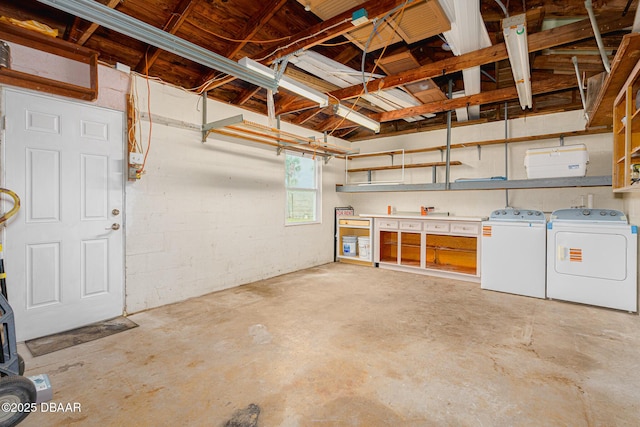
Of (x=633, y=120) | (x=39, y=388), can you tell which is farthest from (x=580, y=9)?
(x=39, y=388)

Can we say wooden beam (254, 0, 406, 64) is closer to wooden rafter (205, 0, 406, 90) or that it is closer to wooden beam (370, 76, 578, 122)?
wooden rafter (205, 0, 406, 90)

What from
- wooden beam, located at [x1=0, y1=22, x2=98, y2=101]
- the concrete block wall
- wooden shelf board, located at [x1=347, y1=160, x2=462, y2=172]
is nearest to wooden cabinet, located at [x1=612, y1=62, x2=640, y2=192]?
wooden shelf board, located at [x1=347, y1=160, x2=462, y2=172]

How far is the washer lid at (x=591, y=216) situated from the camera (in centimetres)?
344

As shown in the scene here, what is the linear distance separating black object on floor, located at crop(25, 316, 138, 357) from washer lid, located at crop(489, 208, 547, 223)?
4651 millimetres

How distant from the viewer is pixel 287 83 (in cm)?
329

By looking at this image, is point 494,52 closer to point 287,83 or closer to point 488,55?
point 488,55

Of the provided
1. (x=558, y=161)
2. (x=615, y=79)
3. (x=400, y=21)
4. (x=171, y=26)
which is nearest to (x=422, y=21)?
(x=400, y=21)

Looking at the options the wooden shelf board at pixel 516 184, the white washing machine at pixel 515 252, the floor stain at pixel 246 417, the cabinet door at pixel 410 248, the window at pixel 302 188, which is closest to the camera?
the floor stain at pixel 246 417

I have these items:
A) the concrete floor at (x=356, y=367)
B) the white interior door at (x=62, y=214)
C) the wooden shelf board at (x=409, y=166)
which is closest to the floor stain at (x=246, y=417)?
the concrete floor at (x=356, y=367)

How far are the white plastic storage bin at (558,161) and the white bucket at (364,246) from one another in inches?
108

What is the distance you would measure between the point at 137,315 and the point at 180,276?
0.61 meters

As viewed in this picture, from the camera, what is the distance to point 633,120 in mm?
2629

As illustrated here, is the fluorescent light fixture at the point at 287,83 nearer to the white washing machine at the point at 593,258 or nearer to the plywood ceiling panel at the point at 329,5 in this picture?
the plywood ceiling panel at the point at 329,5

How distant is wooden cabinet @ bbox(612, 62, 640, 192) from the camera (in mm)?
2506
